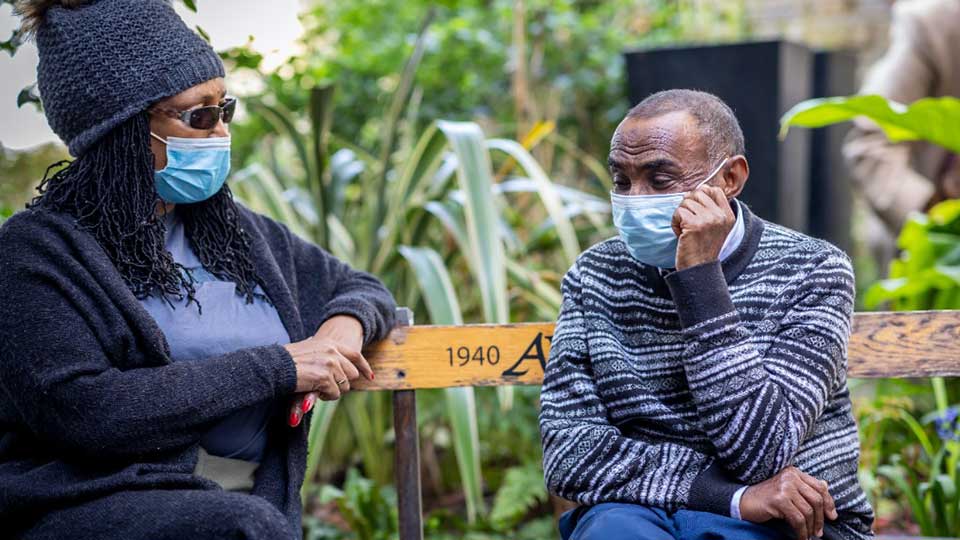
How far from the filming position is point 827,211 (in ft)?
20.1

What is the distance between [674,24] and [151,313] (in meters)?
5.31

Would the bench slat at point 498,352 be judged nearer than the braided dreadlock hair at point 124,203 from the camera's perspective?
No

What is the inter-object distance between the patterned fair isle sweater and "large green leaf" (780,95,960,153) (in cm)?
85

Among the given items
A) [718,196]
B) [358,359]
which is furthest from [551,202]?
[718,196]

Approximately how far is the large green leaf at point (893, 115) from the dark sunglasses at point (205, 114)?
56.0 inches

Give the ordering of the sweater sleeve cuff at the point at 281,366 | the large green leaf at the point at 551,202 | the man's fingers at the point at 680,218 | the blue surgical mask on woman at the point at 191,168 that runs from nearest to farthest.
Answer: the man's fingers at the point at 680,218, the sweater sleeve cuff at the point at 281,366, the blue surgical mask on woman at the point at 191,168, the large green leaf at the point at 551,202

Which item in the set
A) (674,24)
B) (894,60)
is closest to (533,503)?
(894,60)

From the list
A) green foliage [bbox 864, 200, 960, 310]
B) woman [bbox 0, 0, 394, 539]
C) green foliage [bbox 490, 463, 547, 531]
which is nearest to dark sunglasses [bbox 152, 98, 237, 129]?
woman [bbox 0, 0, 394, 539]

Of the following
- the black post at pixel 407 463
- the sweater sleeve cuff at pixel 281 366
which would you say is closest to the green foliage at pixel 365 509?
the black post at pixel 407 463

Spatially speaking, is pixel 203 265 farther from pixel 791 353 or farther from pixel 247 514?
pixel 791 353

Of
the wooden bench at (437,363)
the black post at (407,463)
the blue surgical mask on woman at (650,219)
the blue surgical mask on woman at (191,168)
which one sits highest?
the blue surgical mask on woman at (191,168)

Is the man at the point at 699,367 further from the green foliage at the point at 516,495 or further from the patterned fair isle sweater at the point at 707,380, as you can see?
the green foliage at the point at 516,495

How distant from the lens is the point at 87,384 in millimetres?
2043

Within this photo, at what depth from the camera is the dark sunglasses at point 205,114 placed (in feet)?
7.50
